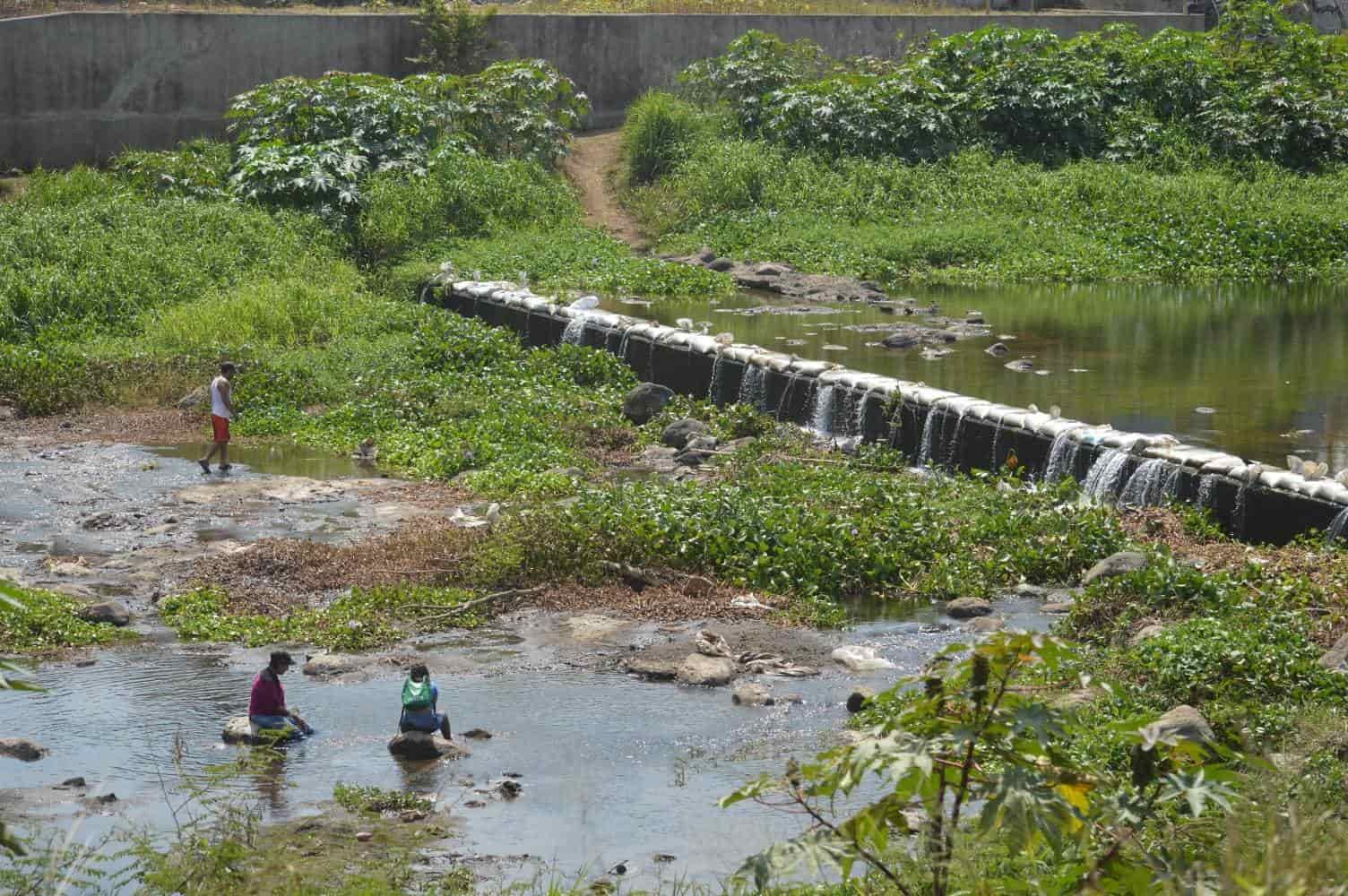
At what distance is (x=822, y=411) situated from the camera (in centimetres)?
1548

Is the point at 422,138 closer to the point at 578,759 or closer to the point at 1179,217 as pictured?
the point at 1179,217

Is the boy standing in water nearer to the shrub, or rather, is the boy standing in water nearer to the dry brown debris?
the dry brown debris

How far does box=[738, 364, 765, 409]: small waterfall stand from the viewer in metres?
16.3

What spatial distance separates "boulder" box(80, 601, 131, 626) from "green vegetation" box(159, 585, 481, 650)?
0.27 m

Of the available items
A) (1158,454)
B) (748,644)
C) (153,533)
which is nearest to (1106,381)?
(1158,454)

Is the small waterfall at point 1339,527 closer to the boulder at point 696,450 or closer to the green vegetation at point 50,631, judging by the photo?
the boulder at point 696,450

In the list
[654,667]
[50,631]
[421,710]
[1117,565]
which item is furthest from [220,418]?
[1117,565]

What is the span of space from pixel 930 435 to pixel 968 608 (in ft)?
13.7

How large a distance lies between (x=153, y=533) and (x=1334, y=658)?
27.5 ft

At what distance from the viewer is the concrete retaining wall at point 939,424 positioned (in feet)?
36.6

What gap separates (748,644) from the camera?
9.59m

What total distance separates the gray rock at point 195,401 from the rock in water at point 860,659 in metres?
9.59

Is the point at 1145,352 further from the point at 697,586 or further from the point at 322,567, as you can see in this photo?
the point at 322,567

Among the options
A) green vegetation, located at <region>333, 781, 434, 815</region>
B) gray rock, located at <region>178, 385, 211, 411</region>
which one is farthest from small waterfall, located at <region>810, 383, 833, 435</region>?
green vegetation, located at <region>333, 781, 434, 815</region>
